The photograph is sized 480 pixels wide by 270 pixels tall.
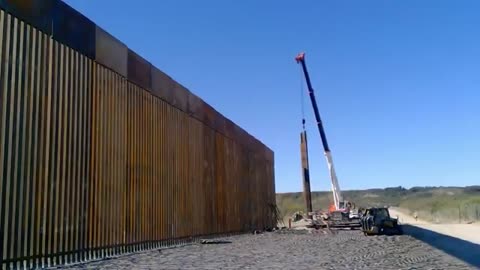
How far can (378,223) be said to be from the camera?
31.0m

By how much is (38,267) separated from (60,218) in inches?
51.9

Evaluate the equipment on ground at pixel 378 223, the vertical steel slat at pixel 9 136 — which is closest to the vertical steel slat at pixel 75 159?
the vertical steel slat at pixel 9 136

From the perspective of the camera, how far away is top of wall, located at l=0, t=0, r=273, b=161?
1223 centimetres

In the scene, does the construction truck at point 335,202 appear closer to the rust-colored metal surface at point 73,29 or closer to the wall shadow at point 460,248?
the wall shadow at point 460,248

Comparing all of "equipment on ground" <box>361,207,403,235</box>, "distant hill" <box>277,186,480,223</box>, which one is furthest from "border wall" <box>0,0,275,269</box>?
"distant hill" <box>277,186,480,223</box>

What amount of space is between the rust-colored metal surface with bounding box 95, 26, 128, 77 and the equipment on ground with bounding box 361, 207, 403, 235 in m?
19.4

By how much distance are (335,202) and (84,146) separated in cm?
3161

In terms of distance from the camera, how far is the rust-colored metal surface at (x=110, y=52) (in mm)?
15133

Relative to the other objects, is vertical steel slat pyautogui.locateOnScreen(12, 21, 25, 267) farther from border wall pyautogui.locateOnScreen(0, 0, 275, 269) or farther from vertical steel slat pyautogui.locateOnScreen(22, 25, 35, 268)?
vertical steel slat pyautogui.locateOnScreen(22, 25, 35, 268)

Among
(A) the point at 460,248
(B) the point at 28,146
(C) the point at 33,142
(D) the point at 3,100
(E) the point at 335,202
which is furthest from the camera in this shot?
(E) the point at 335,202

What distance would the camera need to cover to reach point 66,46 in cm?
1340

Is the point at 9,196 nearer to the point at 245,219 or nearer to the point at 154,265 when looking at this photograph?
the point at 154,265

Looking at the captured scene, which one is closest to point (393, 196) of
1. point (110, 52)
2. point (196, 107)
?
point (196, 107)

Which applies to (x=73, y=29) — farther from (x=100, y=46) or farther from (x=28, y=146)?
(x=28, y=146)
